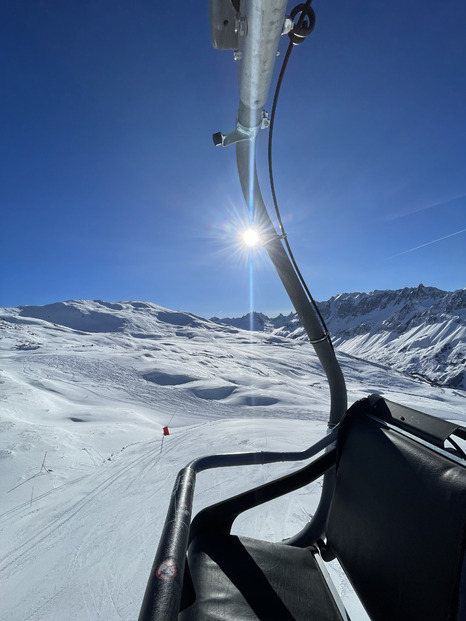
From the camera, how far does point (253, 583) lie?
1.66m

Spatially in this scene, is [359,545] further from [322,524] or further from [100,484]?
[100,484]

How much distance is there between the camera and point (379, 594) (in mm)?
1334

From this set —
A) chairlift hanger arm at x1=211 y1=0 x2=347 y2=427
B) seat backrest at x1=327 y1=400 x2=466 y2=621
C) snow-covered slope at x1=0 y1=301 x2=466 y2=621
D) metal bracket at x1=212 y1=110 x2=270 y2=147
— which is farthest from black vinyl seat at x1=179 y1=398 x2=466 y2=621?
metal bracket at x1=212 y1=110 x2=270 y2=147

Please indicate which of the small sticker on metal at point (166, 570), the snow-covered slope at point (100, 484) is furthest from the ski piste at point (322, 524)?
the snow-covered slope at point (100, 484)

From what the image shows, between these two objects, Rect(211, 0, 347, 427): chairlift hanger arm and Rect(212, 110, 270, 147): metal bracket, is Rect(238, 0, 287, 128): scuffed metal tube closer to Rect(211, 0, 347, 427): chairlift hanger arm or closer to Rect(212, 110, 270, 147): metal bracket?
Rect(211, 0, 347, 427): chairlift hanger arm

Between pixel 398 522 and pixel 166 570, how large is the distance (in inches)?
39.2

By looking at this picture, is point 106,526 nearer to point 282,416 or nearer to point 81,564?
point 81,564

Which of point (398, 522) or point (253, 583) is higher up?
point (398, 522)

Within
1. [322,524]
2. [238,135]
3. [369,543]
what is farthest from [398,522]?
[238,135]

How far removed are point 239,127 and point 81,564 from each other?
184 inches

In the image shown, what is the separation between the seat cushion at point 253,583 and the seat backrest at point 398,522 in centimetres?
23

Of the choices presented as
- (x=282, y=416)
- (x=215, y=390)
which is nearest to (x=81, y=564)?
(x=282, y=416)

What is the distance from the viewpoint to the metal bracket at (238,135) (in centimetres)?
232

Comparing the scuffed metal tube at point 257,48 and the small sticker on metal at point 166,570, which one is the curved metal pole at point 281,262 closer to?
the scuffed metal tube at point 257,48
